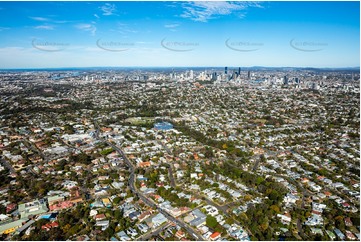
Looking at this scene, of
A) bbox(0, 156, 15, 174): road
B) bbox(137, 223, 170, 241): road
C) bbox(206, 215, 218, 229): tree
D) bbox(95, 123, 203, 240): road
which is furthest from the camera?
bbox(0, 156, 15, 174): road

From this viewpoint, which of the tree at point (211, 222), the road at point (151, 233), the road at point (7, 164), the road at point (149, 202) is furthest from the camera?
the road at point (7, 164)

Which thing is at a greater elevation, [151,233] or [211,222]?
[211,222]

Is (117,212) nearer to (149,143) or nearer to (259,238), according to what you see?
(259,238)

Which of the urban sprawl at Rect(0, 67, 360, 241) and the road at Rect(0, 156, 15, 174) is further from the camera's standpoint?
the road at Rect(0, 156, 15, 174)

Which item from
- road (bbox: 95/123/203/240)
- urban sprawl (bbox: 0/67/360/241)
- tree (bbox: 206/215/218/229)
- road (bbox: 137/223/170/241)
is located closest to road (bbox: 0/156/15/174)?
urban sprawl (bbox: 0/67/360/241)

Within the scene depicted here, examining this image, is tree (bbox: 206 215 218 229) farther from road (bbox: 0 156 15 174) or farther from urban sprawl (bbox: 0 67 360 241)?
road (bbox: 0 156 15 174)

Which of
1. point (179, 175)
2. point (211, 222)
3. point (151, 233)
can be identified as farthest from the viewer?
point (179, 175)

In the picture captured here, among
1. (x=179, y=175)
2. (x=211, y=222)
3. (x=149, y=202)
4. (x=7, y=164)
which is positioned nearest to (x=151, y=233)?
(x=149, y=202)

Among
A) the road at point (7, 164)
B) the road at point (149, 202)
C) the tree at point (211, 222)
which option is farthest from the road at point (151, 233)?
the road at point (7, 164)

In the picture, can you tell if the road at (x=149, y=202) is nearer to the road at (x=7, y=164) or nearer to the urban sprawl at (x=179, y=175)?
the urban sprawl at (x=179, y=175)

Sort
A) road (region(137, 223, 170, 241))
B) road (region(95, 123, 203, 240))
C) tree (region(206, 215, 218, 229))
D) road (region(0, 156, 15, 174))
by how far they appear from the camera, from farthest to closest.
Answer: road (region(0, 156, 15, 174)) → tree (region(206, 215, 218, 229)) → road (region(95, 123, 203, 240)) → road (region(137, 223, 170, 241))

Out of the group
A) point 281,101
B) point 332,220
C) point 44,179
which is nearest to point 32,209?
point 44,179

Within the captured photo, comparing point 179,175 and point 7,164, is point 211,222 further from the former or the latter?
point 7,164
